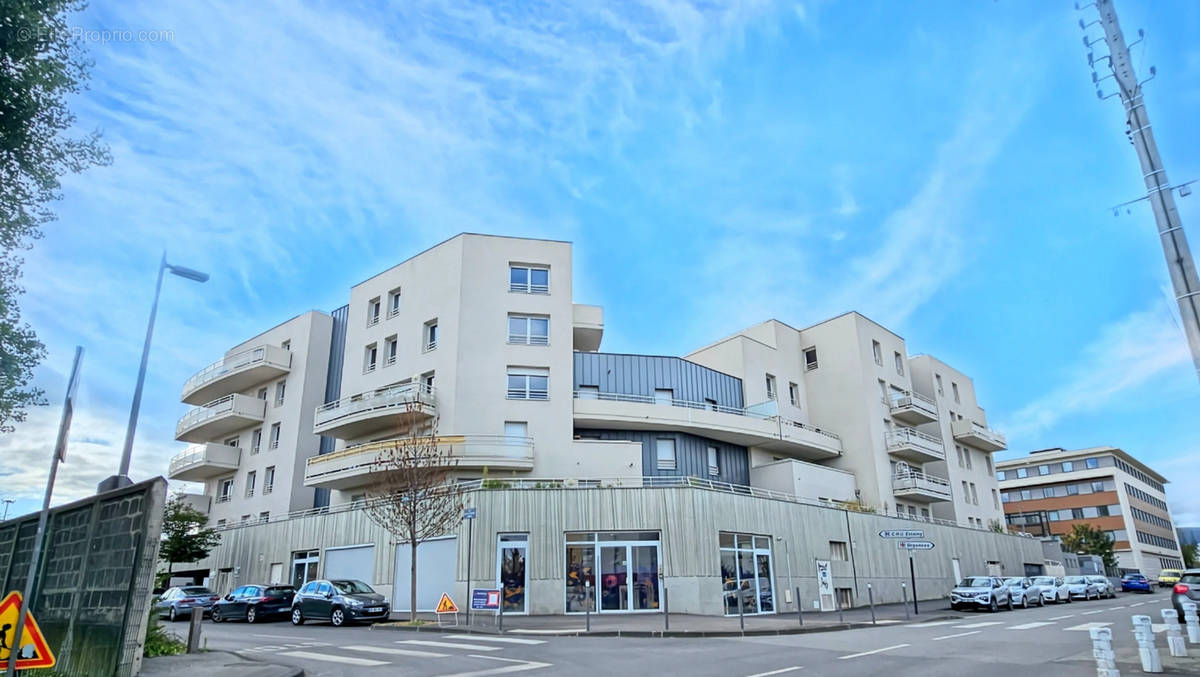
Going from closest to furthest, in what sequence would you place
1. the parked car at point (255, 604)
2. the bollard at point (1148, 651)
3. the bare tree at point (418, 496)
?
the bollard at point (1148, 651) < the bare tree at point (418, 496) < the parked car at point (255, 604)

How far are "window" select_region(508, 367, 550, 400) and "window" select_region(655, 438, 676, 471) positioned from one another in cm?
622

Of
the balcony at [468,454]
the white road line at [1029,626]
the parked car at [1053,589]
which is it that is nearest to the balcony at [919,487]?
the parked car at [1053,589]

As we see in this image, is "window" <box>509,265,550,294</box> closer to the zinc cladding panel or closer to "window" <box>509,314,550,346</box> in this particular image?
"window" <box>509,314,550,346</box>

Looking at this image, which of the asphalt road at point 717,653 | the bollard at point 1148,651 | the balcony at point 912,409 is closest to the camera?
the bollard at point 1148,651

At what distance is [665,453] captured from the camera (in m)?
34.4

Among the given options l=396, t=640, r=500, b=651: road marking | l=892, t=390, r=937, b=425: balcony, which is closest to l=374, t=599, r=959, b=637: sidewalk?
l=396, t=640, r=500, b=651: road marking

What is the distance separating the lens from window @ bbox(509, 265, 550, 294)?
110ft

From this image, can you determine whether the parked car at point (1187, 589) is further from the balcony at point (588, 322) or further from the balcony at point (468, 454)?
the balcony at point (588, 322)

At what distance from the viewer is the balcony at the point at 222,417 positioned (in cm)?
4056

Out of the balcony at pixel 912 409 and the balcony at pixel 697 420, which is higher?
the balcony at pixel 912 409

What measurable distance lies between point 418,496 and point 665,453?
12.7m

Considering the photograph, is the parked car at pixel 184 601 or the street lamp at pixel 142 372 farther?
the parked car at pixel 184 601

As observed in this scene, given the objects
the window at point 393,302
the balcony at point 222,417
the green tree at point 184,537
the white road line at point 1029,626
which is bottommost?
the white road line at point 1029,626

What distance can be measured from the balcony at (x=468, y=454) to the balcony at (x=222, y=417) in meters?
11.8
